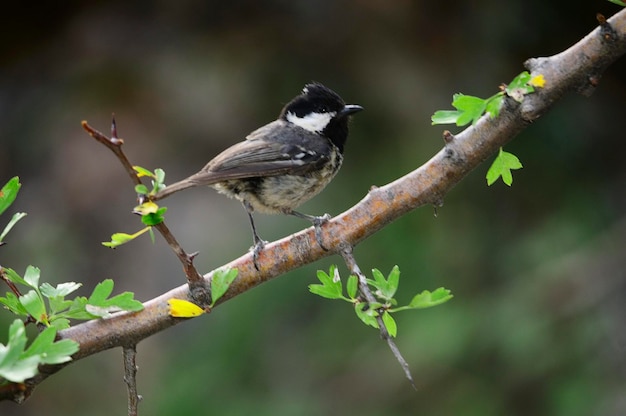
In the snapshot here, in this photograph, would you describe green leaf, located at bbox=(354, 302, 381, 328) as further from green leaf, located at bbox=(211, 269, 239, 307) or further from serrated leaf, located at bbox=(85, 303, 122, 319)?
serrated leaf, located at bbox=(85, 303, 122, 319)

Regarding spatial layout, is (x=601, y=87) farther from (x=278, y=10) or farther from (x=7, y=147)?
(x=7, y=147)

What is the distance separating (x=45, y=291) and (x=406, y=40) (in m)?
3.77

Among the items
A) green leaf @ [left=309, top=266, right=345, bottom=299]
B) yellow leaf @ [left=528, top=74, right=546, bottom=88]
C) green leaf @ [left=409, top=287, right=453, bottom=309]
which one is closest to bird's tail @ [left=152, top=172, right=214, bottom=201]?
green leaf @ [left=309, top=266, right=345, bottom=299]

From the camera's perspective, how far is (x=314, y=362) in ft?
14.5

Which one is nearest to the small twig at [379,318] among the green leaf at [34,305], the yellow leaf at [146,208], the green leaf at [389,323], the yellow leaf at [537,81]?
the green leaf at [389,323]

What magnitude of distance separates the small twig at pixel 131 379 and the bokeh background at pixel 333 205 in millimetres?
2150

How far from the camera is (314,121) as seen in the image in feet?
11.9

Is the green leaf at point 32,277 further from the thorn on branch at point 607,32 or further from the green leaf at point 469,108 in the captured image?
the thorn on branch at point 607,32

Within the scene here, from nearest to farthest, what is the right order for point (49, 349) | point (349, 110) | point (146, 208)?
point (49, 349)
point (146, 208)
point (349, 110)

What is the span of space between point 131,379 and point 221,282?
365mm

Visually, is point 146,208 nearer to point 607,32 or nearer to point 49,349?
point 49,349

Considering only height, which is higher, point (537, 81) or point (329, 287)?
point (537, 81)

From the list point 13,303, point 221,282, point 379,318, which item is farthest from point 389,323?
point 13,303

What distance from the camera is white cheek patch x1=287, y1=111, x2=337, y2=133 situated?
358 centimetres
